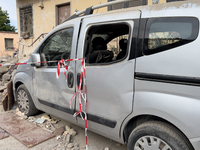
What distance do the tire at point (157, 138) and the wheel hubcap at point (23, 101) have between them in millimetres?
2600

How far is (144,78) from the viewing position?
177 centimetres

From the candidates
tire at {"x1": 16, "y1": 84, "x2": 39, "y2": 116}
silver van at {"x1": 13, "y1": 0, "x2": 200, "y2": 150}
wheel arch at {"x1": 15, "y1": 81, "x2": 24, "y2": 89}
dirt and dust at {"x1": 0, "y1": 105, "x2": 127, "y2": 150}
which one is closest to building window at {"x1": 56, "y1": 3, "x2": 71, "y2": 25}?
wheel arch at {"x1": 15, "y1": 81, "x2": 24, "y2": 89}

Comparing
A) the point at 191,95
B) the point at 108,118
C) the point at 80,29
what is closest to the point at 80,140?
the point at 108,118

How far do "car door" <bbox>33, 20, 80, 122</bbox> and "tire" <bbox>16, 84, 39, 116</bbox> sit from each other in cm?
40

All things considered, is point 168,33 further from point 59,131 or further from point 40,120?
point 40,120

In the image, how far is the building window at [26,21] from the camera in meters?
10.4

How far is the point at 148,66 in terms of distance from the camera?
1.74 metres

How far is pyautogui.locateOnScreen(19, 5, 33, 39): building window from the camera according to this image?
10.4m

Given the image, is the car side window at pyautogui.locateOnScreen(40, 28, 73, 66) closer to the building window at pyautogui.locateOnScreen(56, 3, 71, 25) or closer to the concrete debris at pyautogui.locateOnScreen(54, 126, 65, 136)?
the concrete debris at pyautogui.locateOnScreen(54, 126, 65, 136)

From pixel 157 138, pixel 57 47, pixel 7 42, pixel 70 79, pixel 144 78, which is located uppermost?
pixel 7 42

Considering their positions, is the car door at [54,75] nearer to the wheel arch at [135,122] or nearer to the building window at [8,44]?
the wheel arch at [135,122]

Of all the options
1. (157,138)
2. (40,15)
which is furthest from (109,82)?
(40,15)

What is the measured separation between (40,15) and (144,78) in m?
9.41

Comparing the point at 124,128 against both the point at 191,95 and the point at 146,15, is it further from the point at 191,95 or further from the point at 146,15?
the point at 146,15
